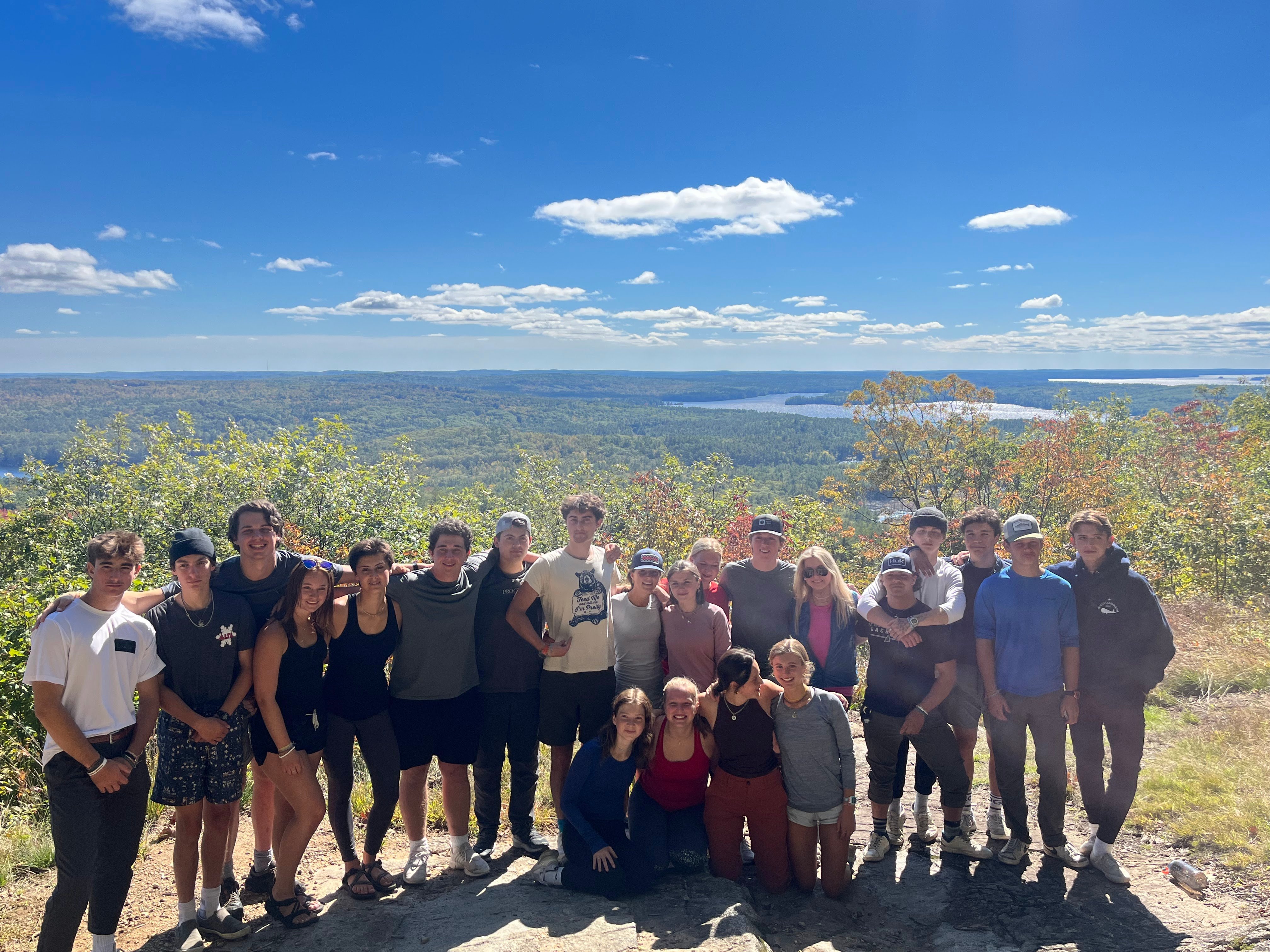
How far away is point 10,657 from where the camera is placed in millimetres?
7105

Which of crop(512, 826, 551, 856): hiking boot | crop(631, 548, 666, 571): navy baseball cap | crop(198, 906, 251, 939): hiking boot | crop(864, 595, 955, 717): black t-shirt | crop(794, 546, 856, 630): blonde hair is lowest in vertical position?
crop(512, 826, 551, 856): hiking boot

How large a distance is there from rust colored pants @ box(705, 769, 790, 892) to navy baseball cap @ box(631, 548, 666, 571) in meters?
1.21

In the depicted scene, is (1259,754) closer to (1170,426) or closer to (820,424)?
(1170,426)

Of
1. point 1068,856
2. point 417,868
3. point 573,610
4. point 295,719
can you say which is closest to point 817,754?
point 573,610

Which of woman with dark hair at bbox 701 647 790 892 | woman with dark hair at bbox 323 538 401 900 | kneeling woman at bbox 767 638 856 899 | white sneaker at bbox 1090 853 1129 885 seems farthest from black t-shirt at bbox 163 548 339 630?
white sneaker at bbox 1090 853 1129 885

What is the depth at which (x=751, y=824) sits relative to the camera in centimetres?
385

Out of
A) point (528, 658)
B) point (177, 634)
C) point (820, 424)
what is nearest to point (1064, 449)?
point (528, 658)

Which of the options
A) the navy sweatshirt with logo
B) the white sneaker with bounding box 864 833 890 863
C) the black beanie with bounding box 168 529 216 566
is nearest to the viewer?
the black beanie with bounding box 168 529 216 566

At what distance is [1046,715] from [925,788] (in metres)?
0.93

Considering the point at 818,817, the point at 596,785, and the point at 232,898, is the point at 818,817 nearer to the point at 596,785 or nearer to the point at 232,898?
the point at 596,785

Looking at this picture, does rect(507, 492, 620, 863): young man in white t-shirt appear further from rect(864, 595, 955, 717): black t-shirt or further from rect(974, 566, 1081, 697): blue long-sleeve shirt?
rect(974, 566, 1081, 697): blue long-sleeve shirt

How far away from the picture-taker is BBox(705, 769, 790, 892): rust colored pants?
12.5 feet

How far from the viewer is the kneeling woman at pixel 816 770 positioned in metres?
3.77

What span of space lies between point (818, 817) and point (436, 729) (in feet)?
7.28
